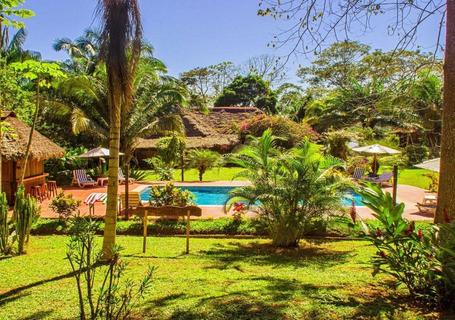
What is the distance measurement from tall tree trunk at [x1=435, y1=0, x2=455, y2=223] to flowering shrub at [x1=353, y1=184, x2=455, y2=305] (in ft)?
2.03

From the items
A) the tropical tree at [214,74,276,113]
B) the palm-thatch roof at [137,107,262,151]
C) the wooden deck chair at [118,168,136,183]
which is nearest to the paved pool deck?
the wooden deck chair at [118,168,136,183]

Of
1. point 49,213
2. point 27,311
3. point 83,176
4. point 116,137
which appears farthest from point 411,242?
point 83,176

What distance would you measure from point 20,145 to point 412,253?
14.3 m

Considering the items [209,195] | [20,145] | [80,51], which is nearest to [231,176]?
[209,195]

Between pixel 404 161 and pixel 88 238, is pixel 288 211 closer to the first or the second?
pixel 88 238

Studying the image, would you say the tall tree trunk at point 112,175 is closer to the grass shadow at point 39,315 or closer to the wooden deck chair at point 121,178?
the grass shadow at point 39,315

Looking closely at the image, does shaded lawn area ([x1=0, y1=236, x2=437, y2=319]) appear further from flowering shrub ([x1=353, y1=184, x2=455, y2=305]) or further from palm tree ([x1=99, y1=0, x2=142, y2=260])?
palm tree ([x1=99, y1=0, x2=142, y2=260])

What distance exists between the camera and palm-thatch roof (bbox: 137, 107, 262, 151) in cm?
3228

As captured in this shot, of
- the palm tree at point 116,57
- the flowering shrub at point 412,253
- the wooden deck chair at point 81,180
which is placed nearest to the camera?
the flowering shrub at point 412,253

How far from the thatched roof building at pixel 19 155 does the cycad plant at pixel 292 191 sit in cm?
A: 823

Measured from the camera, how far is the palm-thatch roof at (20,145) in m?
15.0

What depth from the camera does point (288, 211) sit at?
34.1 ft

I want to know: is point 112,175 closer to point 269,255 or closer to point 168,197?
point 269,255

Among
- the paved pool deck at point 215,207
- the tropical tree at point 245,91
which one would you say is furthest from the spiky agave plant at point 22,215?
the tropical tree at point 245,91
